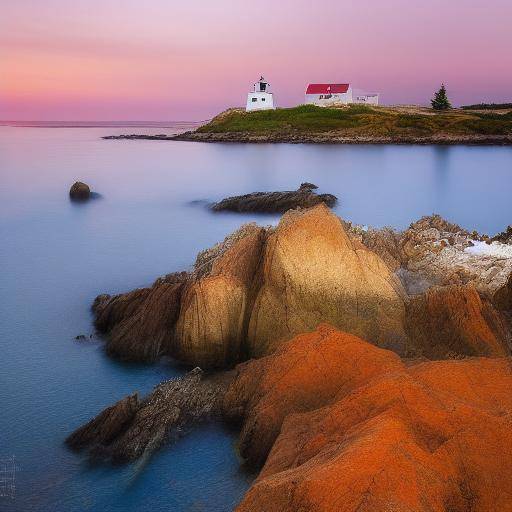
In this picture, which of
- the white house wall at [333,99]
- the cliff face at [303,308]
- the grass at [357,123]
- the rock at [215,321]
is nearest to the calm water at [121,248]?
the rock at [215,321]

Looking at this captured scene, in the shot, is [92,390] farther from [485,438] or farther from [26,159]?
[26,159]

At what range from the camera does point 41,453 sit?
11.8 metres

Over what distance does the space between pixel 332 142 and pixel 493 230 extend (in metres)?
70.0

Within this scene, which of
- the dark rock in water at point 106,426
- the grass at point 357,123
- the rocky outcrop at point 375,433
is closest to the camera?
the rocky outcrop at point 375,433

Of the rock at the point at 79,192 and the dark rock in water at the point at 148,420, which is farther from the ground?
the dark rock in water at the point at 148,420

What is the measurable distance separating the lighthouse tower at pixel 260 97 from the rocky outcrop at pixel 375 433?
12744 centimetres

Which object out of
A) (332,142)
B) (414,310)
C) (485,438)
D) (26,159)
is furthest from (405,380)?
(332,142)

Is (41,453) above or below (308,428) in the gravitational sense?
Result: below

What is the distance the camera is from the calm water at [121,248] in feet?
35.4

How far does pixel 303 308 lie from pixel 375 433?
7.34 metres

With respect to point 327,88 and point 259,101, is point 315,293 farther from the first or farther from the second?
point 327,88

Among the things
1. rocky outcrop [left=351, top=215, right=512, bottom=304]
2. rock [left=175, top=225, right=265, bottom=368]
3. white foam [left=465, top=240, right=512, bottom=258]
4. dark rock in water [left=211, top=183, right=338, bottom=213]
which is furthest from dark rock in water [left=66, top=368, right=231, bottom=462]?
dark rock in water [left=211, top=183, right=338, bottom=213]

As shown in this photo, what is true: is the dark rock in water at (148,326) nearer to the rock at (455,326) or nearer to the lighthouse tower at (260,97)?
the rock at (455,326)

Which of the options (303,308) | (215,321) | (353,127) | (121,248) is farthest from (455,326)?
(353,127)
